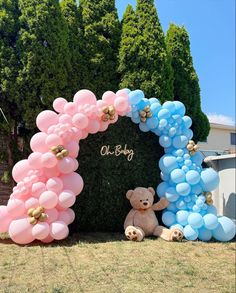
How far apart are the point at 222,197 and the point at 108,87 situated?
11.7 feet

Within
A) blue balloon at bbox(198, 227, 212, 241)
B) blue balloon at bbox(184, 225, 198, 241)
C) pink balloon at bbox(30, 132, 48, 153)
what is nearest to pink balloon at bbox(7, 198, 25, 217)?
pink balloon at bbox(30, 132, 48, 153)

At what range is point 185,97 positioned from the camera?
8.70m

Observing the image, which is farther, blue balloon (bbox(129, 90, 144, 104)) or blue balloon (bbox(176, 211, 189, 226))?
blue balloon (bbox(129, 90, 144, 104))

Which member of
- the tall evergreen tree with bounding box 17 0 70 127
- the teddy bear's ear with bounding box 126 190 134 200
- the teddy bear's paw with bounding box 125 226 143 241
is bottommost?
the teddy bear's paw with bounding box 125 226 143 241

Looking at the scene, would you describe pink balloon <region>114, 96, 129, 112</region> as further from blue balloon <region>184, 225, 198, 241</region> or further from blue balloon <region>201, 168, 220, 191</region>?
blue balloon <region>184, 225, 198, 241</region>

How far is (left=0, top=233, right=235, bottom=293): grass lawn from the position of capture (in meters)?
3.52

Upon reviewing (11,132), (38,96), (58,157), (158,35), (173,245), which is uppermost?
Result: (158,35)

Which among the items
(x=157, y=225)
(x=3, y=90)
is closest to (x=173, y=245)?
(x=157, y=225)

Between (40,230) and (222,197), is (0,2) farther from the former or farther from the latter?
(222,197)

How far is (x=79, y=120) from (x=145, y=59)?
8.38ft

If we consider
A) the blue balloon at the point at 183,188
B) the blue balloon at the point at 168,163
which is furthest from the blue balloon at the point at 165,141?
the blue balloon at the point at 183,188

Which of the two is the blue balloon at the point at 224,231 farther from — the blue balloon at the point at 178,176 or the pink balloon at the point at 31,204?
the pink balloon at the point at 31,204

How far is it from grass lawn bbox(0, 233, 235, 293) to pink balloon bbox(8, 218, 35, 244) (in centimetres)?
12

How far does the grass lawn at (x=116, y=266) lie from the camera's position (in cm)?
352
